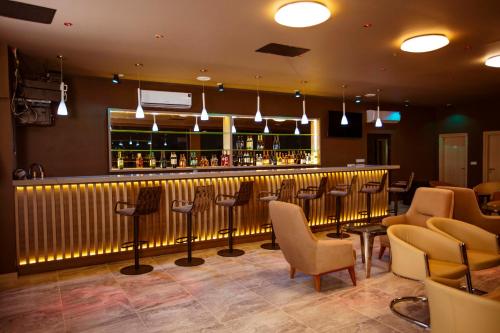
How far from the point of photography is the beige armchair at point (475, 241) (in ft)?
11.9

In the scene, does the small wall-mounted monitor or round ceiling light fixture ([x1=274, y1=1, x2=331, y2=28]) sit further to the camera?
the small wall-mounted monitor

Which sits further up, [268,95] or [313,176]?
[268,95]

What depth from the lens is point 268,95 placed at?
8578 millimetres

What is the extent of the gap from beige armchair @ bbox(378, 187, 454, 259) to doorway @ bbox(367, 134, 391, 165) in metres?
5.62

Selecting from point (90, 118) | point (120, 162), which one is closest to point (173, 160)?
point (120, 162)

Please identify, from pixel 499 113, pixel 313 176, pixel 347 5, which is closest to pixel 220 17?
pixel 347 5

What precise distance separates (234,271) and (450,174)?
31.1 ft

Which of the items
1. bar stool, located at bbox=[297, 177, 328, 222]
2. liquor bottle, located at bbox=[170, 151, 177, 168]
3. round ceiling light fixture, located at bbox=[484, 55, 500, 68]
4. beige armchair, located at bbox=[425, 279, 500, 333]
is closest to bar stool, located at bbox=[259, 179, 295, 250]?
bar stool, located at bbox=[297, 177, 328, 222]

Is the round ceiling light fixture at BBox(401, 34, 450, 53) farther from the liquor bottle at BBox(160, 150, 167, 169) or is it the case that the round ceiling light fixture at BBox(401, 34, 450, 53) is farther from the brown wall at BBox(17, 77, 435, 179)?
the liquor bottle at BBox(160, 150, 167, 169)

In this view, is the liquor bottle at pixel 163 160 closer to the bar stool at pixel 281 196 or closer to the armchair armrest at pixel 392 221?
the bar stool at pixel 281 196

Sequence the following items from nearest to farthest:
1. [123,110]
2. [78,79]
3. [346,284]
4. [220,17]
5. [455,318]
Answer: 1. [455,318]
2. [220,17]
3. [346,284]
4. [78,79]
5. [123,110]

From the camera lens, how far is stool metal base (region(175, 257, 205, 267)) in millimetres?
5250

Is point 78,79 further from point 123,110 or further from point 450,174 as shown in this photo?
point 450,174

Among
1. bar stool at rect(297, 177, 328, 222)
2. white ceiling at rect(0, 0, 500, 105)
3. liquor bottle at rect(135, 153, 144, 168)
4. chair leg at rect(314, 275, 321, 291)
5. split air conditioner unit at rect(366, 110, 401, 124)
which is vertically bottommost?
chair leg at rect(314, 275, 321, 291)
